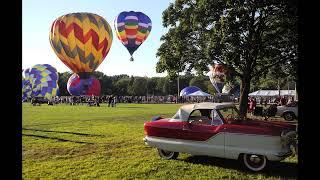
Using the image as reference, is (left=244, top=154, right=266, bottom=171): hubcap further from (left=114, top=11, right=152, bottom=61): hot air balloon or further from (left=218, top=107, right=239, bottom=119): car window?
(left=114, top=11, right=152, bottom=61): hot air balloon

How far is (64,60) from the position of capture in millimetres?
52062

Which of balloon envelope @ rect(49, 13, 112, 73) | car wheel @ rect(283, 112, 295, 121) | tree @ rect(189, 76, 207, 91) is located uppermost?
balloon envelope @ rect(49, 13, 112, 73)

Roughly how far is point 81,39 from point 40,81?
3487 centimetres

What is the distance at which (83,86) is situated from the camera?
6197 cm

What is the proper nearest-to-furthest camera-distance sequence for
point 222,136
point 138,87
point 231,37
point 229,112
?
point 222,136 → point 229,112 → point 231,37 → point 138,87

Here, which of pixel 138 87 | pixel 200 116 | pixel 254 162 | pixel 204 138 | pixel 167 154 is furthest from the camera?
pixel 138 87

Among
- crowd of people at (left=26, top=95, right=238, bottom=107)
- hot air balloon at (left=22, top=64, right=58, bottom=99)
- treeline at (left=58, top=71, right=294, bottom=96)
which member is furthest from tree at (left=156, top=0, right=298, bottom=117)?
treeline at (left=58, top=71, right=294, bottom=96)

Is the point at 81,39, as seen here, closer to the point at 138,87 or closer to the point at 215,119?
the point at 215,119

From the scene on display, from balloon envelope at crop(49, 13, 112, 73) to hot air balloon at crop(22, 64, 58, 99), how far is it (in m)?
30.2

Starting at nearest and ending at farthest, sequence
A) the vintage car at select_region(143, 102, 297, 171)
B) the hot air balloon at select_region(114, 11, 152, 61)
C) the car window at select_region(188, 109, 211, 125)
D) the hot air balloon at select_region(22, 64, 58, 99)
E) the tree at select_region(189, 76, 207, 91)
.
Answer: the vintage car at select_region(143, 102, 297, 171), the car window at select_region(188, 109, 211, 125), the hot air balloon at select_region(114, 11, 152, 61), the hot air balloon at select_region(22, 64, 58, 99), the tree at select_region(189, 76, 207, 91)

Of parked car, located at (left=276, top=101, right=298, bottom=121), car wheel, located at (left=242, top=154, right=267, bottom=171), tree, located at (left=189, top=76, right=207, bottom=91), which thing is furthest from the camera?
tree, located at (left=189, top=76, right=207, bottom=91)

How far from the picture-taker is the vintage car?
9891 millimetres

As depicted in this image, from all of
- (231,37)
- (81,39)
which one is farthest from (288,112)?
(81,39)

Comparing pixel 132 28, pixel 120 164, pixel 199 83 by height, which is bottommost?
pixel 120 164
